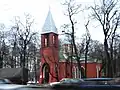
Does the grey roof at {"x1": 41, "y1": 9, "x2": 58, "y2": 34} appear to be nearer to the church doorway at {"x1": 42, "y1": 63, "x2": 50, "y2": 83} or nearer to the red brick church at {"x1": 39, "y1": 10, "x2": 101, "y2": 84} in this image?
the red brick church at {"x1": 39, "y1": 10, "x2": 101, "y2": 84}

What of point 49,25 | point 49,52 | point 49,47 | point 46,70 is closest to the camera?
point 49,52

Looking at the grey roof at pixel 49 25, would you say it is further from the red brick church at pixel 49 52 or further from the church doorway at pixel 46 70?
the church doorway at pixel 46 70

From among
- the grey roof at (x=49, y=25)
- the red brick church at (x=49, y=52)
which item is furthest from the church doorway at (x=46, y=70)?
the grey roof at (x=49, y=25)

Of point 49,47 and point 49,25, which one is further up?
point 49,25

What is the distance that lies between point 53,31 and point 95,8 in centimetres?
3054

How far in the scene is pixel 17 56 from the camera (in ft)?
189

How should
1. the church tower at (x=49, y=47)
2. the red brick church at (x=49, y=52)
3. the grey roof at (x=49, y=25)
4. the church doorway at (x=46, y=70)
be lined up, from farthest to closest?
1. the church doorway at (x=46, y=70)
2. the grey roof at (x=49, y=25)
3. the church tower at (x=49, y=47)
4. the red brick church at (x=49, y=52)

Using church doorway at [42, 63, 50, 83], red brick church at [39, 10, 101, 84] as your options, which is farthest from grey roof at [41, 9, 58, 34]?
church doorway at [42, 63, 50, 83]

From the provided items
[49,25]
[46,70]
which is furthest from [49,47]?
[46,70]

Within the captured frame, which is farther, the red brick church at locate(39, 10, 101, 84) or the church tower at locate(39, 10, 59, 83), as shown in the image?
the church tower at locate(39, 10, 59, 83)

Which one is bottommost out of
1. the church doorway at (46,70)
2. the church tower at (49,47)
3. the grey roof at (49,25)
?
the church doorway at (46,70)

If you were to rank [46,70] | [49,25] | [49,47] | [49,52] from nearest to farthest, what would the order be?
[49,52] < [49,47] < [49,25] < [46,70]

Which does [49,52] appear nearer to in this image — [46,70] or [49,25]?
[46,70]

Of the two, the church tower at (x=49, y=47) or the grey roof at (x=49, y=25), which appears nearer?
the church tower at (x=49, y=47)
